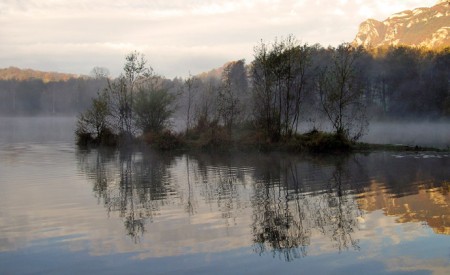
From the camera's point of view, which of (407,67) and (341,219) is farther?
(407,67)

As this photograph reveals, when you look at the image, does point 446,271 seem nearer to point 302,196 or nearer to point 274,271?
point 274,271

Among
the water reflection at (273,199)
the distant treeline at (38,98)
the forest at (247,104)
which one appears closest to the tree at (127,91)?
the forest at (247,104)

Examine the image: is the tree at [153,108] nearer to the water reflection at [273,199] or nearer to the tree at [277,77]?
the tree at [277,77]

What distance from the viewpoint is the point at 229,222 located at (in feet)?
36.0

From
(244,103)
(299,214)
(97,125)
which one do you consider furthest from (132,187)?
(97,125)

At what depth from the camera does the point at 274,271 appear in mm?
7539

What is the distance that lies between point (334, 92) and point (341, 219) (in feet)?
74.2

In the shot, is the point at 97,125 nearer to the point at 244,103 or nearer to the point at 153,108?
the point at 153,108

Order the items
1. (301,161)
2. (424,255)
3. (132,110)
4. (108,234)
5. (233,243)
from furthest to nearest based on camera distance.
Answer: (132,110), (301,161), (108,234), (233,243), (424,255)

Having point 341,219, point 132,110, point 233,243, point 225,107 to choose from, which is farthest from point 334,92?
point 233,243

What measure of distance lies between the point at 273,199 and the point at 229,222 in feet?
9.92

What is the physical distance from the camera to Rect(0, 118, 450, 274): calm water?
800cm

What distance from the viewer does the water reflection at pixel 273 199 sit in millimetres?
9781

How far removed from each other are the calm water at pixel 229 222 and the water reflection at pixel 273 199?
0.13ft
